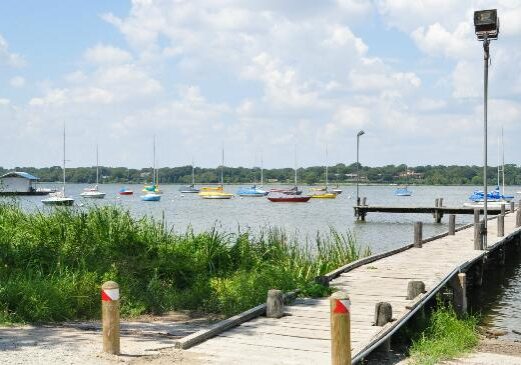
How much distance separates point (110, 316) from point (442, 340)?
5.78 meters

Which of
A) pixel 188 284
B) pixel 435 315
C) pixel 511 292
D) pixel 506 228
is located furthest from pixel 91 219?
pixel 506 228

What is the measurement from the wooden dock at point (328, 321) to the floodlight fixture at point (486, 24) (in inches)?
268

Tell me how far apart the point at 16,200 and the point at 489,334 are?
12.8m

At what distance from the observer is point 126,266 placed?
1355cm

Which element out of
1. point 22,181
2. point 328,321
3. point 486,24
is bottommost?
point 328,321

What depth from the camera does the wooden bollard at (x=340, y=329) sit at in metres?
7.12

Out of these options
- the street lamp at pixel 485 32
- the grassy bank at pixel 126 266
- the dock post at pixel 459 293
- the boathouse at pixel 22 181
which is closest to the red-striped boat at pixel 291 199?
the boathouse at pixel 22 181

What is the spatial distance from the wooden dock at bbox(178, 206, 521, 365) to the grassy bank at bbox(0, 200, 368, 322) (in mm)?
999

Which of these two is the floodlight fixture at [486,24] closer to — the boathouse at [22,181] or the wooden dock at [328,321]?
the wooden dock at [328,321]

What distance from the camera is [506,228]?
2961 cm

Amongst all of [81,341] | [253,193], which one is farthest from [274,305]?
[253,193]

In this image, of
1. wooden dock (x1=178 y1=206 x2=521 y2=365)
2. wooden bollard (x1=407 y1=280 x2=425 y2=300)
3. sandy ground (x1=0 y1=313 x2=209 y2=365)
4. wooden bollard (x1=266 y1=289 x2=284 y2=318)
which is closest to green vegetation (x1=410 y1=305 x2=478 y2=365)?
wooden dock (x1=178 y1=206 x2=521 y2=365)

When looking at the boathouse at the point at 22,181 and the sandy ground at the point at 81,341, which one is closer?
the sandy ground at the point at 81,341

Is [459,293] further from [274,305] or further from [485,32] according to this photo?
[485,32]
